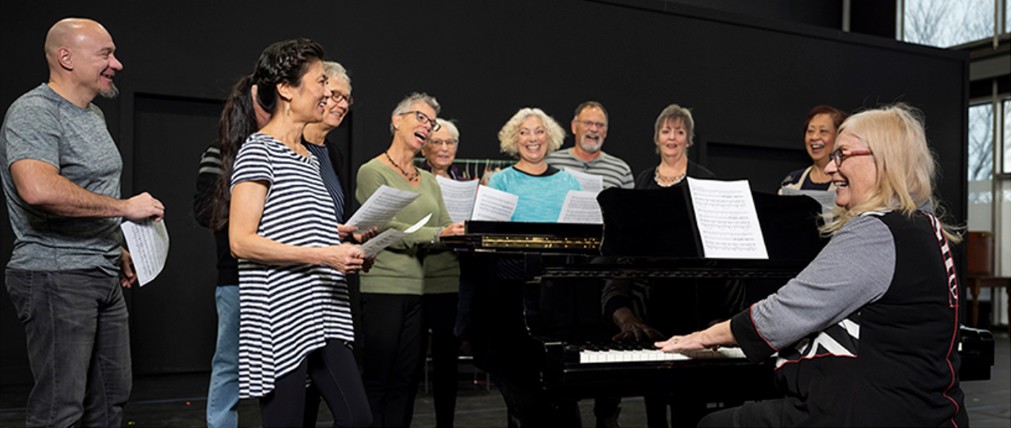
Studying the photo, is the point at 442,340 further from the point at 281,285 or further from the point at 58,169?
the point at 58,169

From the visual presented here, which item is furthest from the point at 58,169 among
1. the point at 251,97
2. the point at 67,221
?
the point at 251,97

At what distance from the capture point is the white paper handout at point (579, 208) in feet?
10.1

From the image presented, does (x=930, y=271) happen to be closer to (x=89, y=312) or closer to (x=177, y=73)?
(x=89, y=312)

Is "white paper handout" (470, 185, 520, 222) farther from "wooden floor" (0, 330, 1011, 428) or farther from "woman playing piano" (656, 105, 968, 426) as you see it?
"wooden floor" (0, 330, 1011, 428)

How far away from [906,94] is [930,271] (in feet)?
24.6

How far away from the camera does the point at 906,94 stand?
333 inches

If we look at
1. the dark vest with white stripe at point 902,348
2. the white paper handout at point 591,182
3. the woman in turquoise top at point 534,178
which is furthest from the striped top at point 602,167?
the dark vest with white stripe at point 902,348

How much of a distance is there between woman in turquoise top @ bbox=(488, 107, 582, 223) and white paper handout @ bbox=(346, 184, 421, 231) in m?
1.26

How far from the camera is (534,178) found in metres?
3.76

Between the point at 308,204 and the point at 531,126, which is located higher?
the point at 531,126

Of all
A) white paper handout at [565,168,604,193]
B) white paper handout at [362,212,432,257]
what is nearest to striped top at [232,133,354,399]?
white paper handout at [362,212,432,257]

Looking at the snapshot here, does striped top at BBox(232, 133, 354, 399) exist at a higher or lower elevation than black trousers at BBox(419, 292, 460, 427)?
higher

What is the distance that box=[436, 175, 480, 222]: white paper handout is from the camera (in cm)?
348

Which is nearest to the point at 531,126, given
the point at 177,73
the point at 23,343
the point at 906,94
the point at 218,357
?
the point at 218,357
